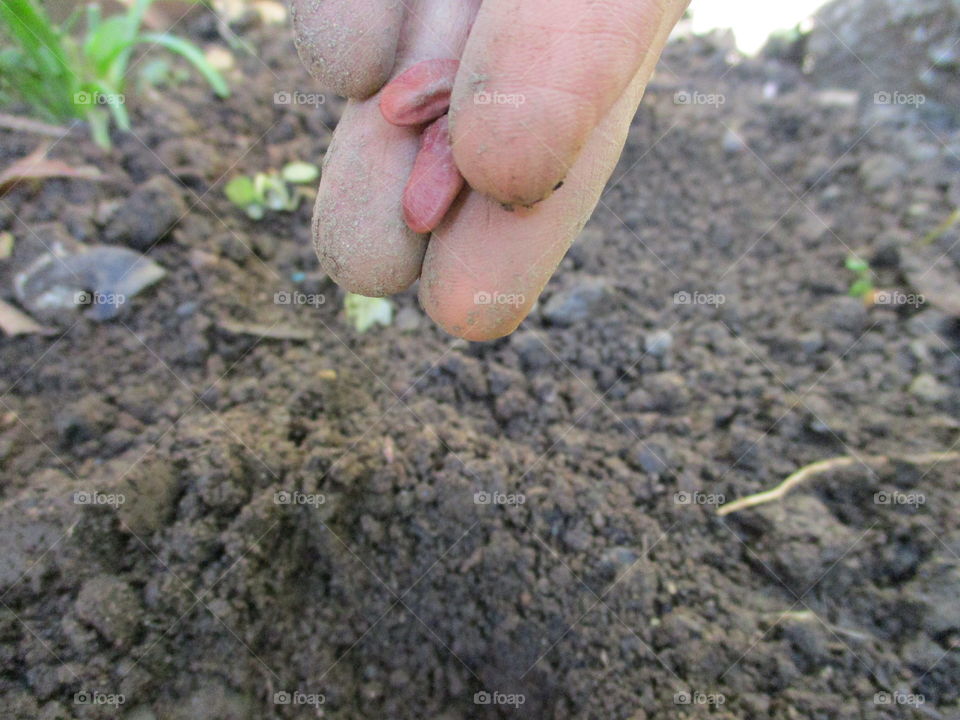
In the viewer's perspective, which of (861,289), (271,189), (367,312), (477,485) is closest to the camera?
(477,485)

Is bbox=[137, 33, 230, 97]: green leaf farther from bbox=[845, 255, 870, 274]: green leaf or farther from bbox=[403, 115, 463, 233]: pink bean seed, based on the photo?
bbox=[845, 255, 870, 274]: green leaf

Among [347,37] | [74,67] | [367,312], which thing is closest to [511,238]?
[347,37]

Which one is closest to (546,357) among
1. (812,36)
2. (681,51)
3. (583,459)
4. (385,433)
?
(583,459)

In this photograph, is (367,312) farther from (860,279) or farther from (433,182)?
(860,279)

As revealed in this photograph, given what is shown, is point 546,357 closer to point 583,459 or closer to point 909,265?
point 583,459

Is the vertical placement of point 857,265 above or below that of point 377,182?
below

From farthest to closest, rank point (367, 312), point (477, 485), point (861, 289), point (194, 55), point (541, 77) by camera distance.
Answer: point (194, 55) → point (861, 289) → point (367, 312) → point (477, 485) → point (541, 77)

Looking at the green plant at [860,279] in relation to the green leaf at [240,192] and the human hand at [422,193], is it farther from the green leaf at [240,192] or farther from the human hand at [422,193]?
the green leaf at [240,192]

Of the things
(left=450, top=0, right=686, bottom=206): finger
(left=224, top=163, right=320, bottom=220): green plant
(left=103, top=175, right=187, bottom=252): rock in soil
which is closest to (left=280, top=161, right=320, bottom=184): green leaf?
(left=224, top=163, right=320, bottom=220): green plant
